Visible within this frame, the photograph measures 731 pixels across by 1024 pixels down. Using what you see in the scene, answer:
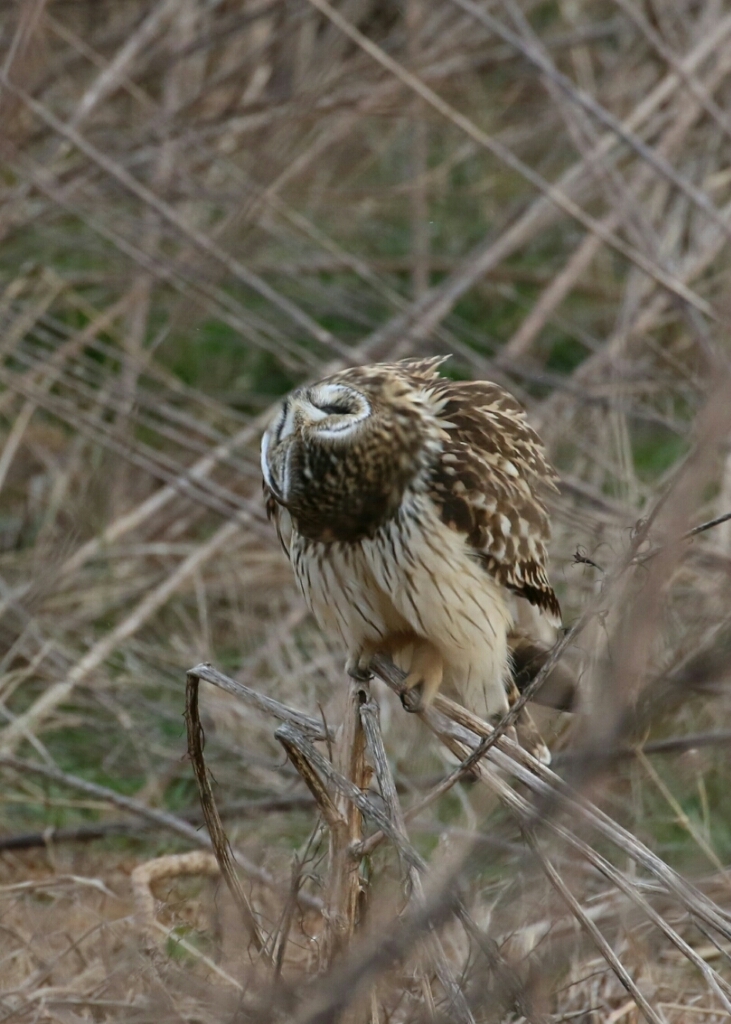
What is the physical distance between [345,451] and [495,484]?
352 mm

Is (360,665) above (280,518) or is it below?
below

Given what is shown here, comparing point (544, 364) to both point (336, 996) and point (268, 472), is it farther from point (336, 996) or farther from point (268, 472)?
point (336, 996)

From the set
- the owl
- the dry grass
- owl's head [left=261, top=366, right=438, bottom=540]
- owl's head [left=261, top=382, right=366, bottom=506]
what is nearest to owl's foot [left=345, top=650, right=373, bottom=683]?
the owl

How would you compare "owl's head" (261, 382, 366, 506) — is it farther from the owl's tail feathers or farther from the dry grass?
the owl's tail feathers

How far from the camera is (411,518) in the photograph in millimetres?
2537

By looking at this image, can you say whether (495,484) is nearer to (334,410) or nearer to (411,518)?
(411,518)

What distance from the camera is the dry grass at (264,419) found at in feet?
7.23

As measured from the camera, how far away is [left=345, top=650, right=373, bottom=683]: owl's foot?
2608 mm

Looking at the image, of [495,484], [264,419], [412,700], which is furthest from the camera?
[264,419]

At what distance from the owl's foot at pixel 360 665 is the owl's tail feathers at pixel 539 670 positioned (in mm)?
297

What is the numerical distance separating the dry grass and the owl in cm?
21

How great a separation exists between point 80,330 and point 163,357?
2.14 feet

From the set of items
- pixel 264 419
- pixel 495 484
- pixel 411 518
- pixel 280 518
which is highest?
pixel 495 484

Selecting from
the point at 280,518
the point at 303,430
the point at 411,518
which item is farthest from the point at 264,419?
the point at 303,430
